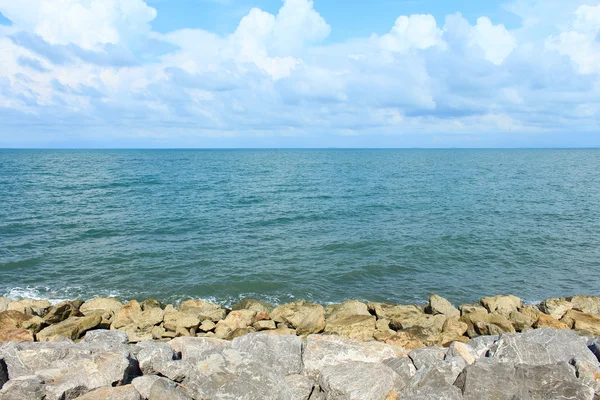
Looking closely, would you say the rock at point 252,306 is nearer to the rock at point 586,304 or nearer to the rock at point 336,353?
the rock at point 336,353

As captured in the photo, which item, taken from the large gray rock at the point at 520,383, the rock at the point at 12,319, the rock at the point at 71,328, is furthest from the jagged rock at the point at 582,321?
the rock at the point at 12,319

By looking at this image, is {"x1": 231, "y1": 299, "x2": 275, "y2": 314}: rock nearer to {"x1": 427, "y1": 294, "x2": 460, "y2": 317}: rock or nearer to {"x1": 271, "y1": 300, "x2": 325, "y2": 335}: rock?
{"x1": 271, "y1": 300, "x2": 325, "y2": 335}: rock

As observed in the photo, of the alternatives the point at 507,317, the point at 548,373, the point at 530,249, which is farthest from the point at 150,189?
the point at 548,373

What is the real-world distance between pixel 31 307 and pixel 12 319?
90.0 inches

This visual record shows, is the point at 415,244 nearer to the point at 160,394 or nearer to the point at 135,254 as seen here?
the point at 135,254

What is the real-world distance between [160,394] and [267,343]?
316 cm

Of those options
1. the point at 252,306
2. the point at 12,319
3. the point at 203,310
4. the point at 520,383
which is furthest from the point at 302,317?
the point at 12,319

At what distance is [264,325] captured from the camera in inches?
675

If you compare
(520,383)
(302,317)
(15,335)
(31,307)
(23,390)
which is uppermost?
(23,390)

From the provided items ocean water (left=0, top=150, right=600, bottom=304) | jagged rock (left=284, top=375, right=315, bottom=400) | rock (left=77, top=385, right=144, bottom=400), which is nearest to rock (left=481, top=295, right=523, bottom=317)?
ocean water (left=0, top=150, right=600, bottom=304)

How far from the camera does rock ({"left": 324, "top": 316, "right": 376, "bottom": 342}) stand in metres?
16.1

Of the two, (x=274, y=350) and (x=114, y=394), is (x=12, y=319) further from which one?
(x=274, y=350)

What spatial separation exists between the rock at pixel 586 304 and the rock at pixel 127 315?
18.7 metres

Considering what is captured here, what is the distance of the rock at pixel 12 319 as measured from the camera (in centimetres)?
1656
